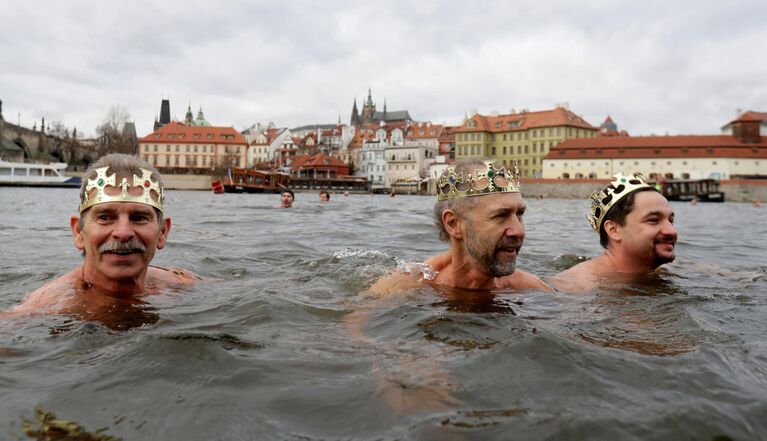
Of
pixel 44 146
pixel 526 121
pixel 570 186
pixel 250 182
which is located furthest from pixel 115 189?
pixel 44 146

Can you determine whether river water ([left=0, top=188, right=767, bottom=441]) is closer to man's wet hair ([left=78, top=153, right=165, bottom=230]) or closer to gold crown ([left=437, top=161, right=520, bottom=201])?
man's wet hair ([left=78, top=153, right=165, bottom=230])

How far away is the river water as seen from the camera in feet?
7.18

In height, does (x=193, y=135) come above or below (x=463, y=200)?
above

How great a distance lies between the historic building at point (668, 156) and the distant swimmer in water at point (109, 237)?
85.8m

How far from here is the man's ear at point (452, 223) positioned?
14.7ft

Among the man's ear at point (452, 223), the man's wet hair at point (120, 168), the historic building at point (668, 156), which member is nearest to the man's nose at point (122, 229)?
the man's wet hair at point (120, 168)

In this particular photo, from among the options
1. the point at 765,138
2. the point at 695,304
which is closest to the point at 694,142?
the point at 765,138

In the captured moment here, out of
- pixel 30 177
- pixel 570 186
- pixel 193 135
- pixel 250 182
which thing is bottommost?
pixel 570 186

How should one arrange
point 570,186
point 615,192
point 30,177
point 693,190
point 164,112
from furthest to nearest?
point 164,112 → point 570,186 → point 30,177 → point 693,190 → point 615,192

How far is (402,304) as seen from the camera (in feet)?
14.5

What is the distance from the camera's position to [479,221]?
4262mm

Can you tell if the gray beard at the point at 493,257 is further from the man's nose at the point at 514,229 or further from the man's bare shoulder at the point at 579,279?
the man's bare shoulder at the point at 579,279

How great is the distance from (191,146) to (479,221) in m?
125

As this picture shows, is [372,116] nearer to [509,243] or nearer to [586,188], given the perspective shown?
[586,188]
